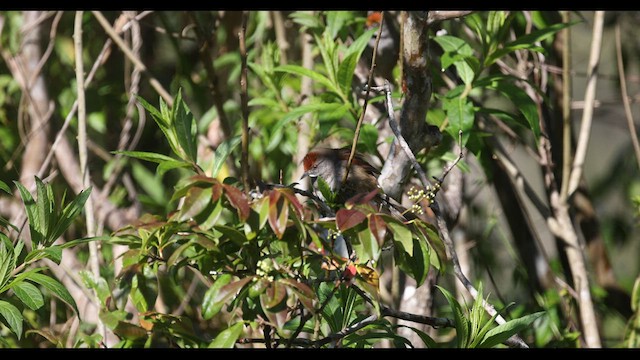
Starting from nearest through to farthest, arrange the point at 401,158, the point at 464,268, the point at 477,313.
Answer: the point at 477,313 → the point at 401,158 → the point at 464,268

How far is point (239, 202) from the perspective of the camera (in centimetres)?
154

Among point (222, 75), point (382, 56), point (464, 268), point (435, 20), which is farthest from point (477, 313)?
point (222, 75)

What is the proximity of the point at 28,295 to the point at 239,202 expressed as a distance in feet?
1.98

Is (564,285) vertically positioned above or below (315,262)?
below

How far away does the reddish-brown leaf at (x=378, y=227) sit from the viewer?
5.09 ft

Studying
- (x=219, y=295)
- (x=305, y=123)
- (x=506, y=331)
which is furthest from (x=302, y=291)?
(x=305, y=123)

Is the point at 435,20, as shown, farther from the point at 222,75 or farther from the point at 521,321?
the point at 222,75

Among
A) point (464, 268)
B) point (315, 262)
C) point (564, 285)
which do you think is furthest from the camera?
point (464, 268)

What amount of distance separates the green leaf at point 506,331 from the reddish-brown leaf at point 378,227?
461 mm

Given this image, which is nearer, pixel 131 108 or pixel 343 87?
pixel 343 87

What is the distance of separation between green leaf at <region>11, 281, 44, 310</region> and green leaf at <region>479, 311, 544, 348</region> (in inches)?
39.9

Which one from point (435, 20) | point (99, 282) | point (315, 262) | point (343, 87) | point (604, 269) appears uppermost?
point (435, 20)

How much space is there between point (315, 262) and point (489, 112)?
41.6 inches

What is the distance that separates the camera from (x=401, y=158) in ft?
6.93
